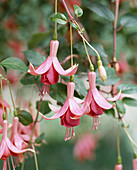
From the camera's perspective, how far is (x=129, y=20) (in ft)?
2.87

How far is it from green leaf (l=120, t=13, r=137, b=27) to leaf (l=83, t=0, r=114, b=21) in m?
0.14

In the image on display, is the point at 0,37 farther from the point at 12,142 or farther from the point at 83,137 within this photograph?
the point at 83,137

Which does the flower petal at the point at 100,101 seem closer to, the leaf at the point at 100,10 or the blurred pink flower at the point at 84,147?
the leaf at the point at 100,10

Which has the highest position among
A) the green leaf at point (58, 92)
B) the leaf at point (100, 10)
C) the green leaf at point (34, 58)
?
the leaf at point (100, 10)

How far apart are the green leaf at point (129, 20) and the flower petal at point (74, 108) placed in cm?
42

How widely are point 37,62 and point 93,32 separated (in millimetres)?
522

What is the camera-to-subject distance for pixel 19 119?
0.69 meters

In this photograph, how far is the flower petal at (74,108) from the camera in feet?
1.65

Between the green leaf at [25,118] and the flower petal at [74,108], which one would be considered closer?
the flower petal at [74,108]

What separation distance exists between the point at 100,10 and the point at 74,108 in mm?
316

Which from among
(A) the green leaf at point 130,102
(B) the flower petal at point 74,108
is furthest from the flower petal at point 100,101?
(A) the green leaf at point 130,102

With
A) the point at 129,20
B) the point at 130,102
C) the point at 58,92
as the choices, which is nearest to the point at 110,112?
the point at 130,102

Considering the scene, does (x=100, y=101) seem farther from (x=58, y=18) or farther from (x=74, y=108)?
(x=58, y=18)

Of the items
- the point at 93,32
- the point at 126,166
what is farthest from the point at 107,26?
the point at 126,166
